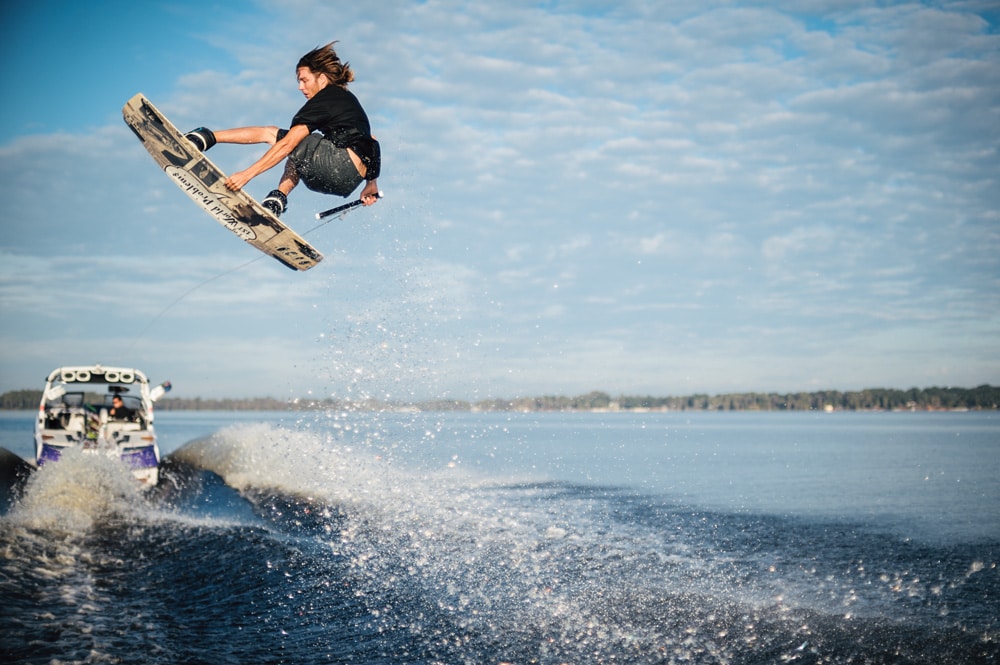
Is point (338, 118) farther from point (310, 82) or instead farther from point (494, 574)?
point (494, 574)

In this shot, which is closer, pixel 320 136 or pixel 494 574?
pixel 320 136

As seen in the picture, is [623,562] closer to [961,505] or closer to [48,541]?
[48,541]

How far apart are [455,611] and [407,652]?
123cm

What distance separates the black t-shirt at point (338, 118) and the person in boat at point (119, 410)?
55.6 ft

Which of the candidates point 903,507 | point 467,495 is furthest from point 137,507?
point 903,507

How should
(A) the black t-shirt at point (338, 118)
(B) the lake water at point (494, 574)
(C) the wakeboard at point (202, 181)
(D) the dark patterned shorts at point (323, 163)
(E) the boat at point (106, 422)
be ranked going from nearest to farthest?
(A) the black t-shirt at point (338, 118) → (D) the dark patterned shorts at point (323, 163) → (B) the lake water at point (494, 574) → (C) the wakeboard at point (202, 181) → (E) the boat at point (106, 422)

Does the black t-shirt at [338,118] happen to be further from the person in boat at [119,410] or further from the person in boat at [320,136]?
the person in boat at [119,410]

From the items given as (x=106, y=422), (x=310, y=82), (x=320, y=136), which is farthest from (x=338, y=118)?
(x=106, y=422)

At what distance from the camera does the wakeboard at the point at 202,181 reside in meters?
6.95

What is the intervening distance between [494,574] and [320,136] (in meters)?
6.21

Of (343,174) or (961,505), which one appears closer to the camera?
(343,174)

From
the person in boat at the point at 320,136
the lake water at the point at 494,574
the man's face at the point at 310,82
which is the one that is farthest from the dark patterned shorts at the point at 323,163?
the lake water at the point at 494,574

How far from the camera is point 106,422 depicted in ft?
60.5

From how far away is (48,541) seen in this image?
1104cm
